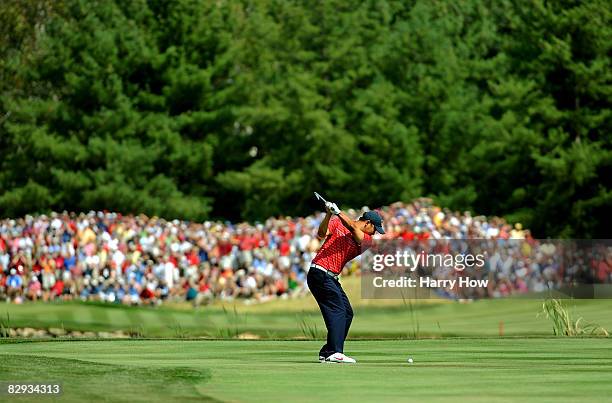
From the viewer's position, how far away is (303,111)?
189ft

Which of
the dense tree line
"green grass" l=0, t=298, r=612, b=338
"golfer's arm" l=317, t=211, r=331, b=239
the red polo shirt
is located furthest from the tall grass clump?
the dense tree line

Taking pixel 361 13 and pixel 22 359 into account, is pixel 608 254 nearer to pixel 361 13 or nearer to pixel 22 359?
pixel 22 359

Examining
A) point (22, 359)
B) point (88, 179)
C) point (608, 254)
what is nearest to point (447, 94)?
point (88, 179)

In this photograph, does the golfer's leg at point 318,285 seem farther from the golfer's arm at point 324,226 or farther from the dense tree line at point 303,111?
the dense tree line at point 303,111

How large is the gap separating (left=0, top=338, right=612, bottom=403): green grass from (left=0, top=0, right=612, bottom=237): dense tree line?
113ft

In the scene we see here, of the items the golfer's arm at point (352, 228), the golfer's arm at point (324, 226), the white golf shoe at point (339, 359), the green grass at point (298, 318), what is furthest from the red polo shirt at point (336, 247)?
the green grass at point (298, 318)

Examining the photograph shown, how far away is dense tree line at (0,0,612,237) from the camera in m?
53.9

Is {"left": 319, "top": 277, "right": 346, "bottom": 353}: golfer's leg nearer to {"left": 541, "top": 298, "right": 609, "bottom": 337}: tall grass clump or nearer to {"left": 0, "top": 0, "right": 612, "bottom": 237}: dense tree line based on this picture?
{"left": 541, "top": 298, "right": 609, "bottom": 337}: tall grass clump

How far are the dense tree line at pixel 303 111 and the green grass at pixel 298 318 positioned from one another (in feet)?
72.4

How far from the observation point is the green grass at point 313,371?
1266cm

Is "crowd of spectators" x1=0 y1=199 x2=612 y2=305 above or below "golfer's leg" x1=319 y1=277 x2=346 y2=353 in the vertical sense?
above

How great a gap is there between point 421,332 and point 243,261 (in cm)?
655

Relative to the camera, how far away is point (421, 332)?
95.3 feet

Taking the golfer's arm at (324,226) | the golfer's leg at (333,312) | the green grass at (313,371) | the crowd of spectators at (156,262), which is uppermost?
the crowd of spectators at (156,262)
